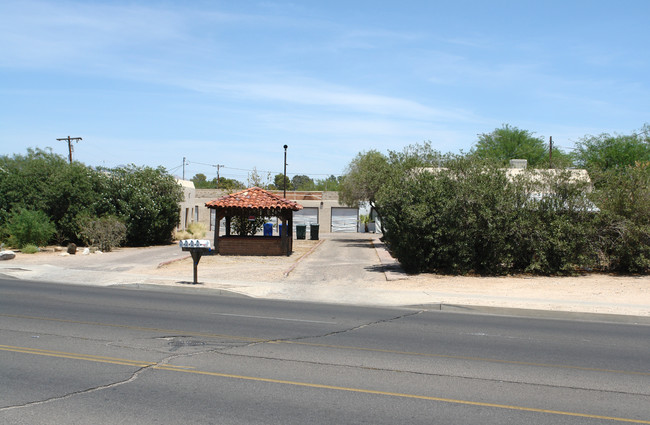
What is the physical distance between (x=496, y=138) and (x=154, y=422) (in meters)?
59.9

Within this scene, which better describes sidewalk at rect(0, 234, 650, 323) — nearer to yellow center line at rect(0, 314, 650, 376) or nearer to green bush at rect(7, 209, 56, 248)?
green bush at rect(7, 209, 56, 248)

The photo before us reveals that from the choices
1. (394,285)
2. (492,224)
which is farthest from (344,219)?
(394,285)

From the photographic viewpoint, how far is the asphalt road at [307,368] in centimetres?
627

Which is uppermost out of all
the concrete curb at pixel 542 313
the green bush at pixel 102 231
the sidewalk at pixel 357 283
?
the green bush at pixel 102 231

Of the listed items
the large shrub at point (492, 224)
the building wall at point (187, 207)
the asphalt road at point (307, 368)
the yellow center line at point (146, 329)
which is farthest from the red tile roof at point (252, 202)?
the building wall at point (187, 207)

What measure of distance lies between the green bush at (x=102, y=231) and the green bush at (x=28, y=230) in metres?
1.74

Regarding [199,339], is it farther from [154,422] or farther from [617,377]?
[617,377]

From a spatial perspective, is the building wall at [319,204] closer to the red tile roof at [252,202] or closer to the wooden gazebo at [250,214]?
the red tile roof at [252,202]

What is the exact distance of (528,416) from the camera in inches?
247

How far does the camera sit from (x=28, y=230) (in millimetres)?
29625

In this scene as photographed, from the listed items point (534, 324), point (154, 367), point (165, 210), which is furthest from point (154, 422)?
point (165, 210)

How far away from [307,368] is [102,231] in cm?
2489

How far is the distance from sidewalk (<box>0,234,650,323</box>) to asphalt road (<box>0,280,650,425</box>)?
7.07 feet

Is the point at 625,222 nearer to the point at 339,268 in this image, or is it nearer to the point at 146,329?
the point at 339,268
